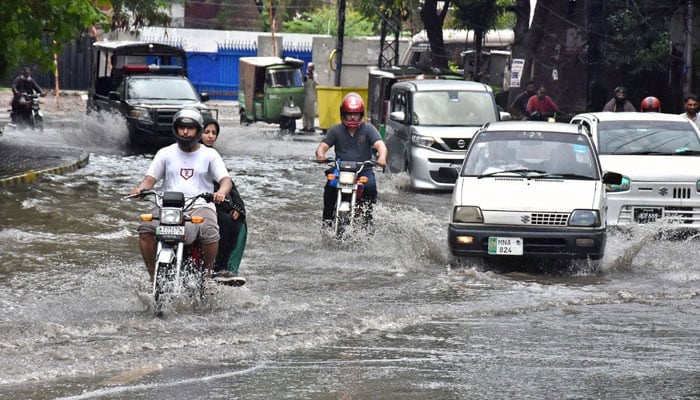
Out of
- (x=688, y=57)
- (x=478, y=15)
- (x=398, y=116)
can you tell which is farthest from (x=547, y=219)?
(x=478, y=15)

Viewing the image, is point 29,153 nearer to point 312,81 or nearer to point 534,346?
point 312,81

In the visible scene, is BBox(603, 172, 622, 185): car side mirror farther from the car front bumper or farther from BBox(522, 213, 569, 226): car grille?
BBox(522, 213, 569, 226): car grille

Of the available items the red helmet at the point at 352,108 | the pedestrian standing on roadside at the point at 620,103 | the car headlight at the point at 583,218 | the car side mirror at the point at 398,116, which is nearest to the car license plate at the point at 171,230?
the car headlight at the point at 583,218

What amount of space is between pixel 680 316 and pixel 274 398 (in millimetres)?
4376

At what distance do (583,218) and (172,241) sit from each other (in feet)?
14.9

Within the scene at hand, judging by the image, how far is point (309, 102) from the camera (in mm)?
38656

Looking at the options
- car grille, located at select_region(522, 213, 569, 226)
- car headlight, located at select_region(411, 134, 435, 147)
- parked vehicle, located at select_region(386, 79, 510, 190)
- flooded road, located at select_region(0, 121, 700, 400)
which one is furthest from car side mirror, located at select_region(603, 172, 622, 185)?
car headlight, located at select_region(411, 134, 435, 147)

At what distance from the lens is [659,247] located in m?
14.3

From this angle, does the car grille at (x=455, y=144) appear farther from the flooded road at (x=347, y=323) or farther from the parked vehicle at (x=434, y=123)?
the flooded road at (x=347, y=323)

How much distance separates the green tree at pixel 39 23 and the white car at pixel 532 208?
890cm

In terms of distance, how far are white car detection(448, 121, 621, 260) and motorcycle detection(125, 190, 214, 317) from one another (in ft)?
11.7

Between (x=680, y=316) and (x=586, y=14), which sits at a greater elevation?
(x=586, y=14)

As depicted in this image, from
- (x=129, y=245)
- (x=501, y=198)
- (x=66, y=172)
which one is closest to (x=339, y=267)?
(x=501, y=198)

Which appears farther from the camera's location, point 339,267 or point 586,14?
point 586,14
